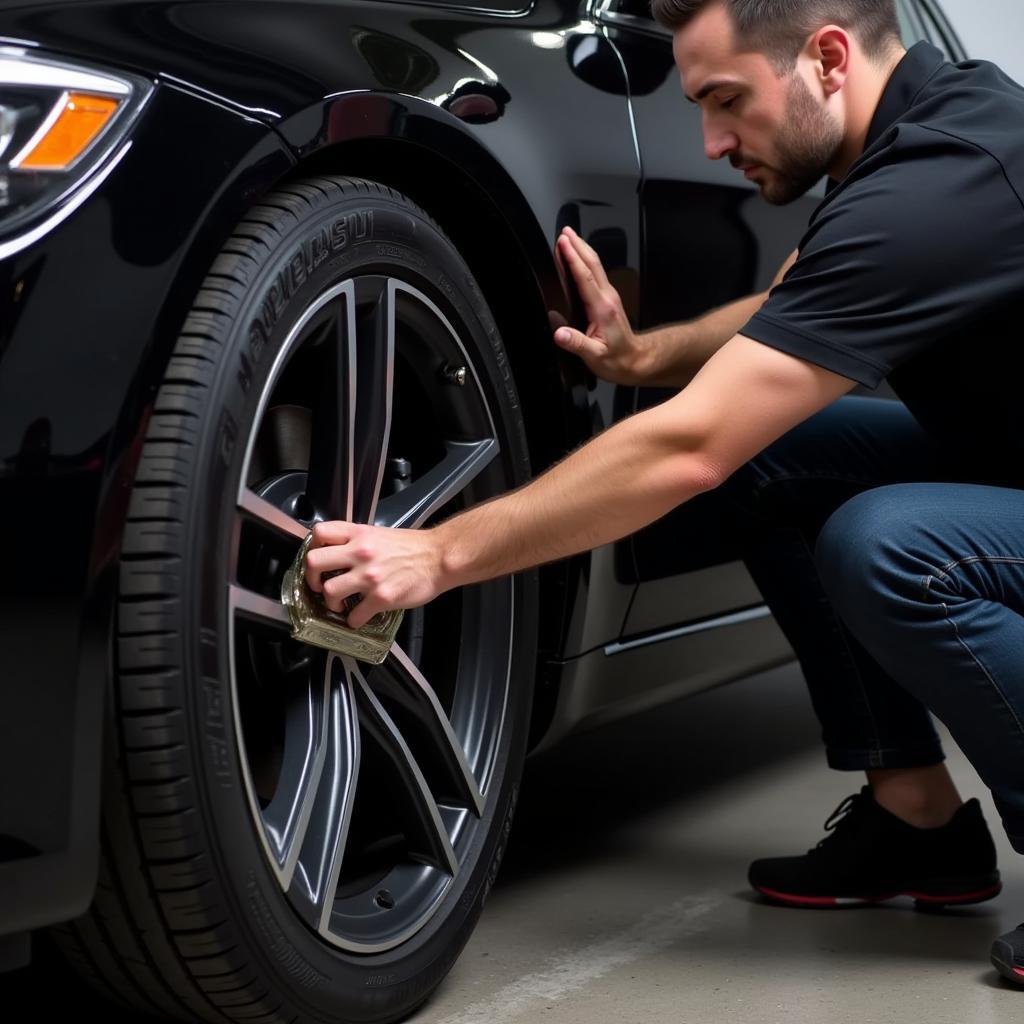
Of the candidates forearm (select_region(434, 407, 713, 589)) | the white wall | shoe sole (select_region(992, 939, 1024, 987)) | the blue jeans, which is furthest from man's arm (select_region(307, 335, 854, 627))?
the white wall

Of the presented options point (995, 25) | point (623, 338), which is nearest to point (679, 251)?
point (623, 338)

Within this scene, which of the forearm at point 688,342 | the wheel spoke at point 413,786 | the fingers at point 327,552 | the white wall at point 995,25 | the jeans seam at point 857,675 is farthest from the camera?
the white wall at point 995,25

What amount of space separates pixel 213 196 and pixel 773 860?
4.05ft

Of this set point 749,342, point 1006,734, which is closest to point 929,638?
point 1006,734

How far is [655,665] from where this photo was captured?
2.08 metres

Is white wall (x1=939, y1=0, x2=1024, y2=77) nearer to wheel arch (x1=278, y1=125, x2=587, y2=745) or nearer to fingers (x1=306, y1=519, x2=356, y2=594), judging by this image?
wheel arch (x1=278, y1=125, x2=587, y2=745)

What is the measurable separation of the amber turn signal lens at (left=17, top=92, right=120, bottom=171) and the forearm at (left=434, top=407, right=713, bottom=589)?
0.54m

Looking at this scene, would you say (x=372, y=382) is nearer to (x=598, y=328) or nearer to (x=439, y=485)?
(x=439, y=485)

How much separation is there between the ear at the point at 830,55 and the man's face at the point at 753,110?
0.02 m

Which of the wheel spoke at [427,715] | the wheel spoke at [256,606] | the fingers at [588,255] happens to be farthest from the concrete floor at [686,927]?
the fingers at [588,255]

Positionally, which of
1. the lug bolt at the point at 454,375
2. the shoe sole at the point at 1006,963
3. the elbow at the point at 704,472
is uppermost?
the lug bolt at the point at 454,375

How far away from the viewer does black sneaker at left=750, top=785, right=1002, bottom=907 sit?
204cm

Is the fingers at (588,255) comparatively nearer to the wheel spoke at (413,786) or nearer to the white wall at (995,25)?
the wheel spoke at (413,786)

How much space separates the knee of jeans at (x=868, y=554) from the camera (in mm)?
1723
